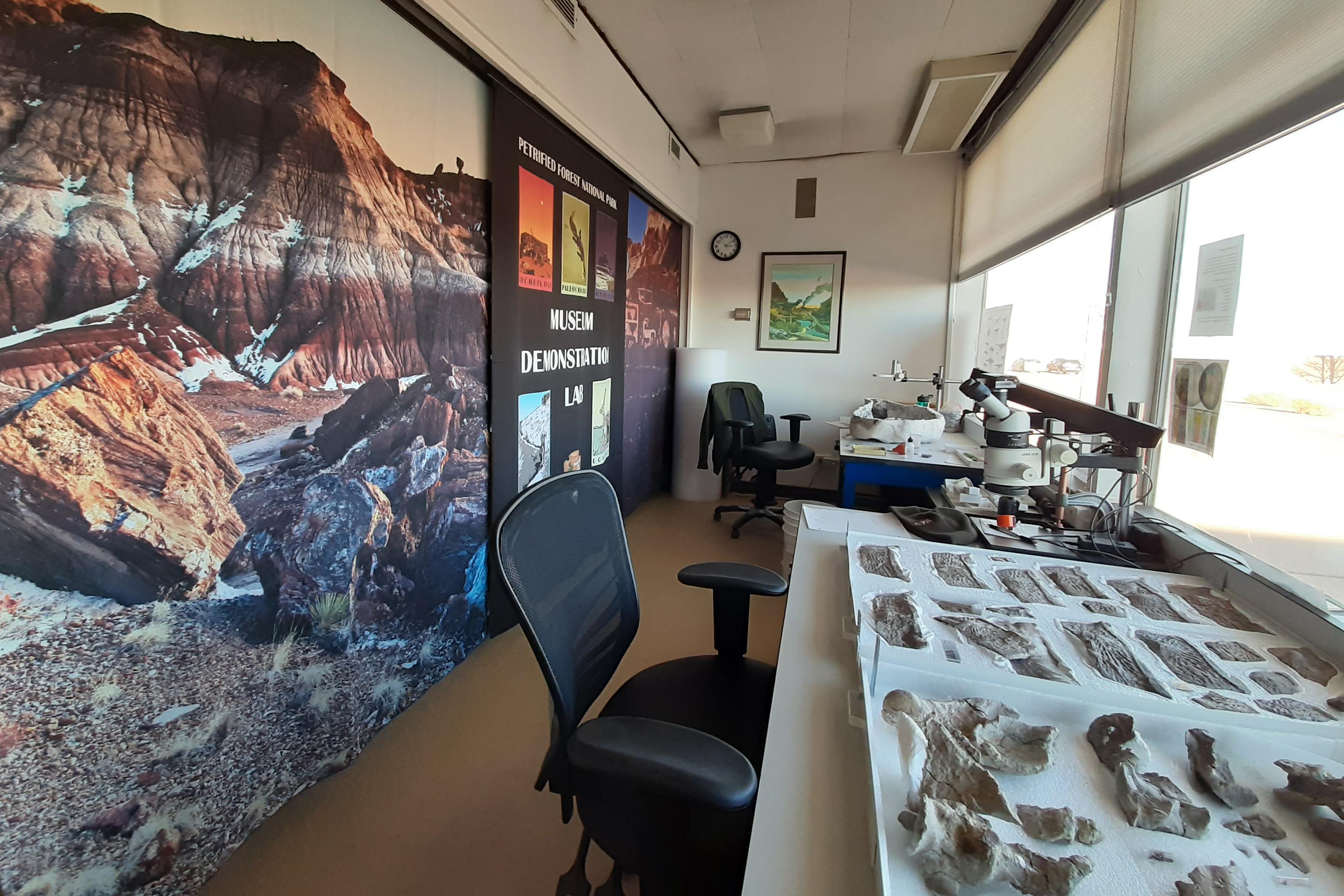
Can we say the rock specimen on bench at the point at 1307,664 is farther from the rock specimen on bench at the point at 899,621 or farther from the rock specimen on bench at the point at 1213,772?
the rock specimen on bench at the point at 899,621

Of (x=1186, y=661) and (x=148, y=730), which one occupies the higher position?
(x=1186, y=661)

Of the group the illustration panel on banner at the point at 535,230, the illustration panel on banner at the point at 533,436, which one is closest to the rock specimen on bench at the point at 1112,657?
the illustration panel on banner at the point at 533,436

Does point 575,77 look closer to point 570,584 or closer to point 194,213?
point 194,213

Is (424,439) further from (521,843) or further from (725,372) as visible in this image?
(725,372)

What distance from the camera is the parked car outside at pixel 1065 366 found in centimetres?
274

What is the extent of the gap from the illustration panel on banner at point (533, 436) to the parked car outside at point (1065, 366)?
2467mm

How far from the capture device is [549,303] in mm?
2816

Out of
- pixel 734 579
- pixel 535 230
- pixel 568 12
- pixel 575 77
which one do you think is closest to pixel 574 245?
pixel 535 230

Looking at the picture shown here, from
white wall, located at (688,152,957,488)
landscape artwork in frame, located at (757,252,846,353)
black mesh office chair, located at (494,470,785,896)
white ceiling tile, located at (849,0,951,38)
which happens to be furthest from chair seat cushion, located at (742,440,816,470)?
black mesh office chair, located at (494,470,785,896)

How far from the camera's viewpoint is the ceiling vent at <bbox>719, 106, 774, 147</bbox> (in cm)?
404

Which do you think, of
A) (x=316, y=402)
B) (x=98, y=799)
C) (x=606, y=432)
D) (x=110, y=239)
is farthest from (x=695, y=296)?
(x=98, y=799)

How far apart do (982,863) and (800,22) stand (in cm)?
349

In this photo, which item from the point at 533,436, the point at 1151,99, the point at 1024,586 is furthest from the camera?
the point at 533,436

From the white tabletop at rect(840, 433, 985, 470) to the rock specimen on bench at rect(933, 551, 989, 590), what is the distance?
105cm
